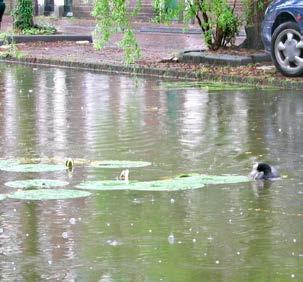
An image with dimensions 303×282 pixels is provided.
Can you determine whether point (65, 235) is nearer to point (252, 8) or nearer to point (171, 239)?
point (171, 239)

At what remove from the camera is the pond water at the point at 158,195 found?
6.88 metres

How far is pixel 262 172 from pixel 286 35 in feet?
28.6

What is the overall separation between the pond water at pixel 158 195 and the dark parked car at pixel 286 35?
115 cm

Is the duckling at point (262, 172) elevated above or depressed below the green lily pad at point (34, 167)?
above

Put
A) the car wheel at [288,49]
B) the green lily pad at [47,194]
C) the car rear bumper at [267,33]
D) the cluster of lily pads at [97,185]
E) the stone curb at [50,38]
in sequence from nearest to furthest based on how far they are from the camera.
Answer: the green lily pad at [47,194] < the cluster of lily pads at [97,185] < the car wheel at [288,49] < the car rear bumper at [267,33] < the stone curb at [50,38]

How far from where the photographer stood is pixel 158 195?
9055 millimetres

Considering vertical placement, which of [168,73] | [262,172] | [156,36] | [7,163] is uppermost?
[262,172]

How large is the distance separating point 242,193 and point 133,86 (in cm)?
947

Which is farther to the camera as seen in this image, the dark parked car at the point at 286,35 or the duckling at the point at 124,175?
the dark parked car at the point at 286,35

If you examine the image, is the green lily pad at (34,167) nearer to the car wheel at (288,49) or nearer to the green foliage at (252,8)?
the car wheel at (288,49)

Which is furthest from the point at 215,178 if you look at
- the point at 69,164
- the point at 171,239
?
the point at 171,239

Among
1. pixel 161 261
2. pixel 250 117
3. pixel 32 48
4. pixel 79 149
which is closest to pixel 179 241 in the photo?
pixel 161 261

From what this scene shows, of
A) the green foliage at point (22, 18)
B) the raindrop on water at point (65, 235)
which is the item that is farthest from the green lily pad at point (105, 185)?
the green foliage at point (22, 18)

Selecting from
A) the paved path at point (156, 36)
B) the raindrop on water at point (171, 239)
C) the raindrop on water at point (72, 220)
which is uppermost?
the raindrop on water at point (171, 239)
